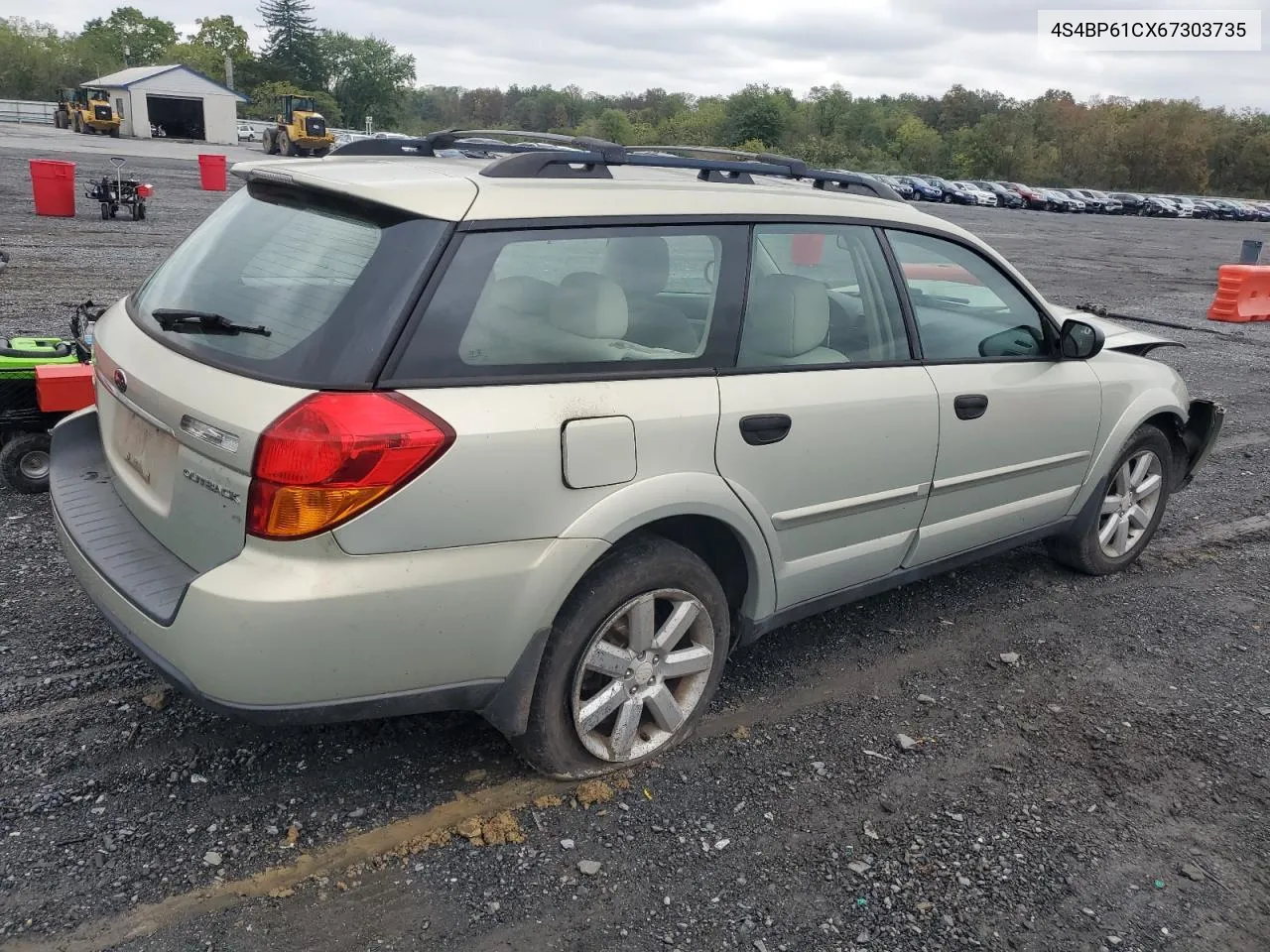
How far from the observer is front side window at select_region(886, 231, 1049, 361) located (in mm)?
3799

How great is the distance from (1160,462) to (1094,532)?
0.62 m

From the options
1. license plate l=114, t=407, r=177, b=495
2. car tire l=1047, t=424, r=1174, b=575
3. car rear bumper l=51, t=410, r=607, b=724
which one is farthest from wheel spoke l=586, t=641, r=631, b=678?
car tire l=1047, t=424, r=1174, b=575

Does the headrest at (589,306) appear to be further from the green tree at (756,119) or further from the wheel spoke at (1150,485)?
the green tree at (756,119)

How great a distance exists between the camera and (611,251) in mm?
2994

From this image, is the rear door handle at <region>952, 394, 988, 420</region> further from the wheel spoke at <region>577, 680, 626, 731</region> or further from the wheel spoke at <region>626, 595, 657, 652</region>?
the wheel spoke at <region>577, 680, 626, 731</region>

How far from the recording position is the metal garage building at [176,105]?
57.6m

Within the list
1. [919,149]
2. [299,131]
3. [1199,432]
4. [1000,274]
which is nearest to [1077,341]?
[1000,274]

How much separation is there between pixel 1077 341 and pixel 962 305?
50 cm

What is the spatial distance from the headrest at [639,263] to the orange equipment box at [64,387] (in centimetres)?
309

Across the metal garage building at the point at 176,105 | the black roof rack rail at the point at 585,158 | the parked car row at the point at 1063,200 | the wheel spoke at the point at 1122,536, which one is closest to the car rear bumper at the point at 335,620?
the black roof rack rail at the point at 585,158

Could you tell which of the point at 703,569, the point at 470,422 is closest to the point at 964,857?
the point at 703,569

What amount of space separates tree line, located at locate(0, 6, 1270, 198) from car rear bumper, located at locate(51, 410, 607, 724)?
262ft

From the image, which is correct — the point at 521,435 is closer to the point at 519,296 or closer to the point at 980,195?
the point at 519,296

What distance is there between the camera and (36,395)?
4953mm
